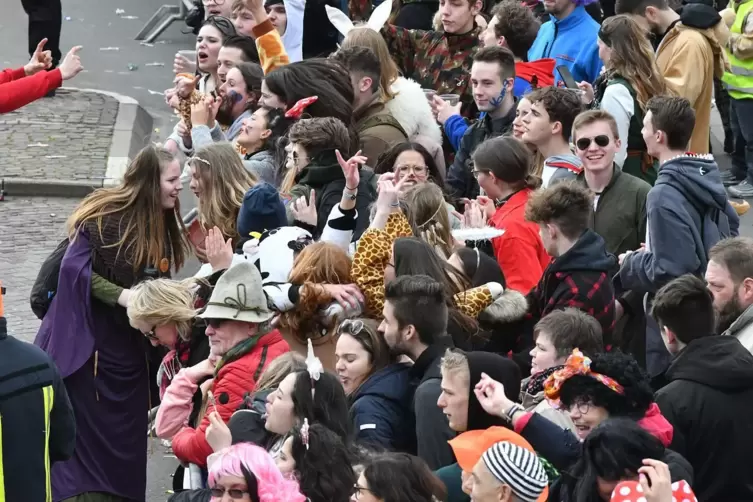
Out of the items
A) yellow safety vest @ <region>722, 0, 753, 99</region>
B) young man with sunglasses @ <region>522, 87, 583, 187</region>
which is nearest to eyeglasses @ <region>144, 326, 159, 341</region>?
young man with sunglasses @ <region>522, 87, 583, 187</region>

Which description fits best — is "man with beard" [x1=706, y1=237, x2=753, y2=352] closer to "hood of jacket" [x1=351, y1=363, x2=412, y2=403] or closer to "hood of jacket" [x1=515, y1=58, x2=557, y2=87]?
"hood of jacket" [x1=351, y1=363, x2=412, y2=403]

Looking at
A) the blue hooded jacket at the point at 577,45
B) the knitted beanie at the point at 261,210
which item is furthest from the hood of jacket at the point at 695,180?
the blue hooded jacket at the point at 577,45

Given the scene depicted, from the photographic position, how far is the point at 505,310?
6.36m

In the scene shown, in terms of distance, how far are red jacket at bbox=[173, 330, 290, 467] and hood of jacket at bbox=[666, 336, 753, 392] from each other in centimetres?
173

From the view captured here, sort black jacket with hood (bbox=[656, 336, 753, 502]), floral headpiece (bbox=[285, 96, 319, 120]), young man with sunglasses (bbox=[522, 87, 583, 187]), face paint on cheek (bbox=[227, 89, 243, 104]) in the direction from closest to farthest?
black jacket with hood (bbox=[656, 336, 753, 502]), young man with sunglasses (bbox=[522, 87, 583, 187]), floral headpiece (bbox=[285, 96, 319, 120]), face paint on cheek (bbox=[227, 89, 243, 104])

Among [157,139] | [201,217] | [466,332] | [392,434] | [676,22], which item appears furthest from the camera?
[157,139]

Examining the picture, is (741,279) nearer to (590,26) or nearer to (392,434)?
(392,434)

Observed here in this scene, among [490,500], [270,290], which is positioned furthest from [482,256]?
[490,500]

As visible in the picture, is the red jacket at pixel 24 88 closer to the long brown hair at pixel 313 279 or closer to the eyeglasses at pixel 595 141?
the long brown hair at pixel 313 279

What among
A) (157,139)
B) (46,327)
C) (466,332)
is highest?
(466,332)

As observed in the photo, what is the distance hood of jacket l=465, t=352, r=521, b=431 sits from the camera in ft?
17.3

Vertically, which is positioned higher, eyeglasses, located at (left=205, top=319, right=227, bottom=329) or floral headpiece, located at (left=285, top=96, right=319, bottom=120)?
floral headpiece, located at (left=285, top=96, right=319, bottom=120)

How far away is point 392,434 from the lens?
5699 mm

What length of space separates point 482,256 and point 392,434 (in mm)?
1250
